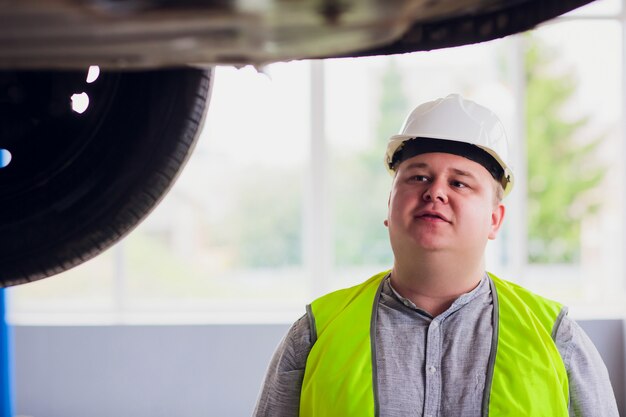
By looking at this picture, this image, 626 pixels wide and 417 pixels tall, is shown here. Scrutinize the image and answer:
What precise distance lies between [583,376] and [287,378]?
2.31ft

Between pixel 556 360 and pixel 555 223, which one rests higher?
pixel 555 223

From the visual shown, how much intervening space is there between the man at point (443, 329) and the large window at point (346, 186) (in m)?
2.70

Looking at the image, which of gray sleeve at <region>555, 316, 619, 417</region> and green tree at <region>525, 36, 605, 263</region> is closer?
gray sleeve at <region>555, 316, 619, 417</region>

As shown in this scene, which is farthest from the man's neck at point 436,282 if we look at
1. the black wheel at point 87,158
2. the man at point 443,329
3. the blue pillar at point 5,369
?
the blue pillar at point 5,369

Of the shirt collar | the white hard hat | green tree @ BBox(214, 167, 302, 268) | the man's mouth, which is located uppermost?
green tree @ BBox(214, 167, 302, 268)

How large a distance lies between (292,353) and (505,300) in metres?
0.55

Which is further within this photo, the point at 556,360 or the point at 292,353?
the point at 292,353

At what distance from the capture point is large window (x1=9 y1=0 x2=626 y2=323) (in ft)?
15.1

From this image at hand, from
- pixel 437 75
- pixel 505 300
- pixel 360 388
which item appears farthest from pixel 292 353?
pixel 437 75

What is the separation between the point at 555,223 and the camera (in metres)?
4.80

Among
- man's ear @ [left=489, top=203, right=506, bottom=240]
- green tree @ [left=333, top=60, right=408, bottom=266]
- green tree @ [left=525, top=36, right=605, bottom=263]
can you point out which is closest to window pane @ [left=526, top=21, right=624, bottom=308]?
green tree @ [left=525, top=36, right=605, bottom=263]

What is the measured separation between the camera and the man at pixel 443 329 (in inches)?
66.7

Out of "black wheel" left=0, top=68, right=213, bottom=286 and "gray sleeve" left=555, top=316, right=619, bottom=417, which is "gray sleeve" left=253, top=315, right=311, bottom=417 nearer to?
"gray sleeve" left=555, top=316, right=619, bottom=417

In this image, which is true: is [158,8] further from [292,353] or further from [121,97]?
[292,353]
